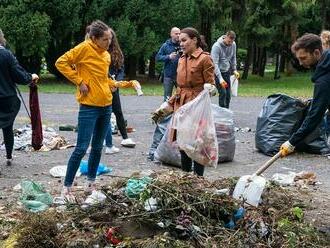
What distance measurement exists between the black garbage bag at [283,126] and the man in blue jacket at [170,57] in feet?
7.00

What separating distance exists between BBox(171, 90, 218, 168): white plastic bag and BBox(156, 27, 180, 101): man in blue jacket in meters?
4.44

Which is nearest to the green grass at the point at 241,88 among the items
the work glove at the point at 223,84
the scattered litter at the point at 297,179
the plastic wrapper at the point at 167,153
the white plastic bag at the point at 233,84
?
the white plastic bag at the point at 233,84

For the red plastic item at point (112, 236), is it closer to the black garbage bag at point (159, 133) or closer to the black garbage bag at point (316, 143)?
the black garbage bag at point (159, 133)

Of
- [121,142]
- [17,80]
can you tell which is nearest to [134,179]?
[17,80]

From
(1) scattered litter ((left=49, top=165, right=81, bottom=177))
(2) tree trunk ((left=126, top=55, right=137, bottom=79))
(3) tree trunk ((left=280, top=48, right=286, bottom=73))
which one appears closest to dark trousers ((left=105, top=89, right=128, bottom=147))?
(1) scattered litter ((left=49, top=165, right=81, bottom=177))

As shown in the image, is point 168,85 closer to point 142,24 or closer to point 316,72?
point 316,72

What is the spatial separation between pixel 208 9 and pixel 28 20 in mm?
10854

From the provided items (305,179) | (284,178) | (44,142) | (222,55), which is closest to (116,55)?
(44,142)

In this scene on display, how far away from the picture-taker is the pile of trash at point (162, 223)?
4.43 m

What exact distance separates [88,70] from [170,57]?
483cm

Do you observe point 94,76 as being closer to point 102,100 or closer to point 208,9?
point 102,100

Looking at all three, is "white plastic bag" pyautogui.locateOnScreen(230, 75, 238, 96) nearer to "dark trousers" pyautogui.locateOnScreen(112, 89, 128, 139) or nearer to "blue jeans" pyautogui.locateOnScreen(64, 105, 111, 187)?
"dark trousers" pyautogui.locateOnScreen(112, 89, 128, 139)

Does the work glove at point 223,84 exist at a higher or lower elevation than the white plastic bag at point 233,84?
higher

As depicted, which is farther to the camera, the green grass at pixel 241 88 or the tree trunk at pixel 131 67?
the tree trunk at pixel 131 67
